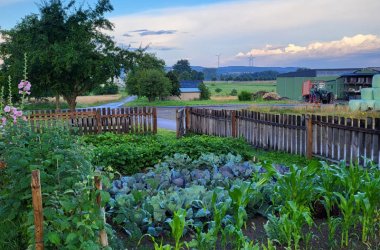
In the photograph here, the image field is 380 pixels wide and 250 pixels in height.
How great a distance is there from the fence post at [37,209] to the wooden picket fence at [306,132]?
499 centimetres

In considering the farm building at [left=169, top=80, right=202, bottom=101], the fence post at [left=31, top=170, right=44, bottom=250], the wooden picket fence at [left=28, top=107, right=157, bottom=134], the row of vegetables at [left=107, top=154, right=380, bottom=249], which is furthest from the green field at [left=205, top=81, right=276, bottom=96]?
the fence post at [left=31, top=170, right=44, bottom=250]

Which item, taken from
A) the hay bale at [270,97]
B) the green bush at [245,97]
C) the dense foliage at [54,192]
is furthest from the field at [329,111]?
the hay bale at [270,97]

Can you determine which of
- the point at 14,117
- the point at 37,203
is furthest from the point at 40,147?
the point at 14,117

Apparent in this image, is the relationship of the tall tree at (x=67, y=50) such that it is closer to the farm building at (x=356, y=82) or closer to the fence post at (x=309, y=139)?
the fence post at (x=309, y=139)

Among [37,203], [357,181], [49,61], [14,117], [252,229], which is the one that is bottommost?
[252,229]

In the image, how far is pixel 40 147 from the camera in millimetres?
4043

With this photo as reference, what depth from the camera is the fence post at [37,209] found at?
112 inches

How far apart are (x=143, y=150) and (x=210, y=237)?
4976 millimetres

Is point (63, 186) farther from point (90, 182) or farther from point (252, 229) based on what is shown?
point (252, 229)

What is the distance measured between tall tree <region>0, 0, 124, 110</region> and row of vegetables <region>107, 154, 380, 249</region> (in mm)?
17194

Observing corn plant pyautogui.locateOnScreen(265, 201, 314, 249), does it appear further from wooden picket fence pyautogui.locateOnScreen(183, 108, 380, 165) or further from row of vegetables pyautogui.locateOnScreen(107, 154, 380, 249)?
wooden picket fence pyautogui.locateOnScreen(183, 108, 380, 165)

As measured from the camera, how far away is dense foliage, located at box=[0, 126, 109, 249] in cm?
299

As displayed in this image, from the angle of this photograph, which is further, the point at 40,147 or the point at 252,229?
the point at 252,229

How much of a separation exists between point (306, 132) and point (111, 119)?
8967mm
